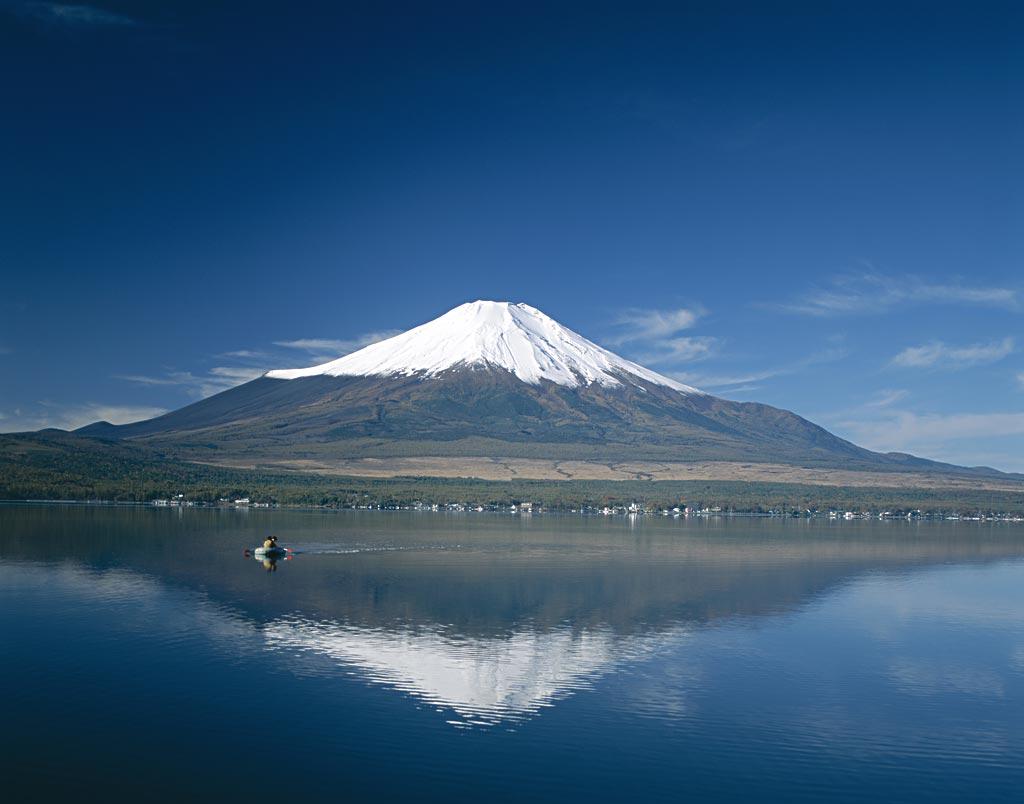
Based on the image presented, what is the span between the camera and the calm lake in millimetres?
14383

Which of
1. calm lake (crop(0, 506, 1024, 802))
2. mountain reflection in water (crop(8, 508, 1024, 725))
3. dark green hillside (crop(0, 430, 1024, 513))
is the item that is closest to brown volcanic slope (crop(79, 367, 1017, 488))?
dark green hillside (crop(0, 430, 1024, 513))

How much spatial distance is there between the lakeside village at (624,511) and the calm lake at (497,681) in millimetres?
49355

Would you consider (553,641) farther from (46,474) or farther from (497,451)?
(497,451)

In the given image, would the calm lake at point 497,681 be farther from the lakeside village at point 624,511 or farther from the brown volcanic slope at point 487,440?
the brown volcanic slope at point 487,440

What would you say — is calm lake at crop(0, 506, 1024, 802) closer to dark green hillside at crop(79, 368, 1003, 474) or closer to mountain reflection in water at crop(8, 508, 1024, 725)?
mountain reflection in water at crop(8, 508, 1024, 725)

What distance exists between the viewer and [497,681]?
1991cm

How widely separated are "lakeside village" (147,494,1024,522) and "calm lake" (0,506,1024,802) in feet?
162

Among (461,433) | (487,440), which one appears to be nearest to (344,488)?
(487,440)

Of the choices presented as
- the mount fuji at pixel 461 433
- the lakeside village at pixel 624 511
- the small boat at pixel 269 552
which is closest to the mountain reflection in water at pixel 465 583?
the small boat at pixel 269 552

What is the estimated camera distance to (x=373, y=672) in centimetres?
2016

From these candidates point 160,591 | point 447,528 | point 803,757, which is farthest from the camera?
point 447,528

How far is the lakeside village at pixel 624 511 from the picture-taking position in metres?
90.2

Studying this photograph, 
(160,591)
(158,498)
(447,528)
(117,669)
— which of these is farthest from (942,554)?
(158,498)

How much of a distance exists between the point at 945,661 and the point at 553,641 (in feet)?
31.3
